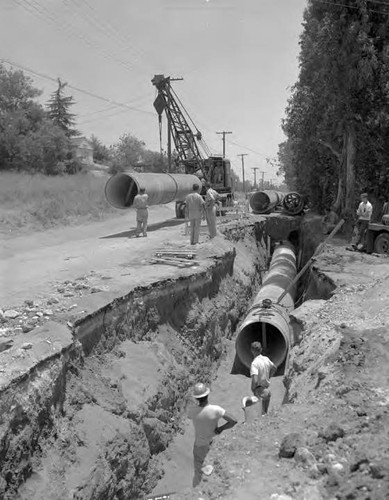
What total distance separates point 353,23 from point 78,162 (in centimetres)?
2504

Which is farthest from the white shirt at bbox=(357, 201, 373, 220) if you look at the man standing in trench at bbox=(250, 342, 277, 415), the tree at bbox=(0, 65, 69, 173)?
the tree at bbox=(0, 65, 69, 173)

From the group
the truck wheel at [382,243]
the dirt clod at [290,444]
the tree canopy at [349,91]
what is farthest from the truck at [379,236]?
the dirt clod at [290,444]

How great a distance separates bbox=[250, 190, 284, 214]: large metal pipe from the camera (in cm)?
2751

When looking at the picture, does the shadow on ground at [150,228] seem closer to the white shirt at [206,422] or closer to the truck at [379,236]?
the truck at [379,236]

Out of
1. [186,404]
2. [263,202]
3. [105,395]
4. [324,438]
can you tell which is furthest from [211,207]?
[263,202]

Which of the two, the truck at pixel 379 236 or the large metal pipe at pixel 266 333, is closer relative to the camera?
the large metal pipe at pixel 266 333

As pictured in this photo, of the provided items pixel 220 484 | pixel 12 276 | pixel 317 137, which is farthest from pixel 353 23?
pixel 220 484

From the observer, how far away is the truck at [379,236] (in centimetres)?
1405

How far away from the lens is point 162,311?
1009 centimetres

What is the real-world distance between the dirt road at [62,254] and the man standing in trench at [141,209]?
45cm

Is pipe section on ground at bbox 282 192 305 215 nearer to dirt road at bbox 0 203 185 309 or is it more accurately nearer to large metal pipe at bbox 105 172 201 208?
dirt road at bbox 0 203 185 309

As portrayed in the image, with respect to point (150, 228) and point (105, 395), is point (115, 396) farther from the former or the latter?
point (150, 228)

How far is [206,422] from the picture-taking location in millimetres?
5980

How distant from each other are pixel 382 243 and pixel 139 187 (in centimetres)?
838
